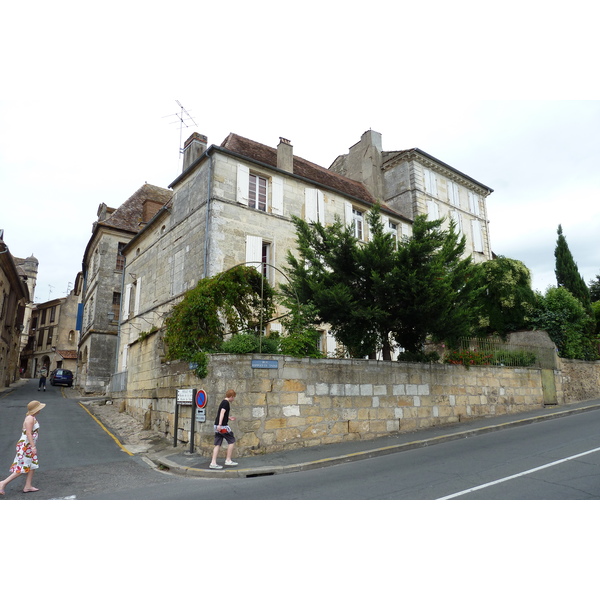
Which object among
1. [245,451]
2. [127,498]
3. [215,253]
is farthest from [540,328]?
[127,498]

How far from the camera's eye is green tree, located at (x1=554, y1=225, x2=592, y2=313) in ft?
74.8

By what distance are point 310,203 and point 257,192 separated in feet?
8.10

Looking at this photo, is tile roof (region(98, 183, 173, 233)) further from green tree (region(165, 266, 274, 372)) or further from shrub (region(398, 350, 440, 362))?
shrub (region(398, 350, 440, 362))

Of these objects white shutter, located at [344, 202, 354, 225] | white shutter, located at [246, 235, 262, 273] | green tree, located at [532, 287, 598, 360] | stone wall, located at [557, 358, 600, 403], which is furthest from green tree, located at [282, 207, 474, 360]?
green tree, located at [532, 287, 598, 360]

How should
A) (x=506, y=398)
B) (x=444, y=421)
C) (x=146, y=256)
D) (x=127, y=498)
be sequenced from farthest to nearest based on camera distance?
(x=146, y=256)
(x=506, y=398)
(x=444, y=421)
(x=127, y=498)

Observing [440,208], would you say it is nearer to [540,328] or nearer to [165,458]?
[540,328]

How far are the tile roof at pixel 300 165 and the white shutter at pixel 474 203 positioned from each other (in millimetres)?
7598

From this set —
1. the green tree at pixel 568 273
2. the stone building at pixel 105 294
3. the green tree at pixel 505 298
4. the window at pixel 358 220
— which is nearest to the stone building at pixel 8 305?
the stone building at pixel 105 294

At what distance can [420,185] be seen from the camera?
79.3 ft

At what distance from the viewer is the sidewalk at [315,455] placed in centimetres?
800

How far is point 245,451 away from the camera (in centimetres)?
888

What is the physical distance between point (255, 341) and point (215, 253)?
6.81 metres

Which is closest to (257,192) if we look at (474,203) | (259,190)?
(259,190)

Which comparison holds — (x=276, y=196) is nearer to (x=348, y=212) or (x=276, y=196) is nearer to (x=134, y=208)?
(x=348, y=212)
